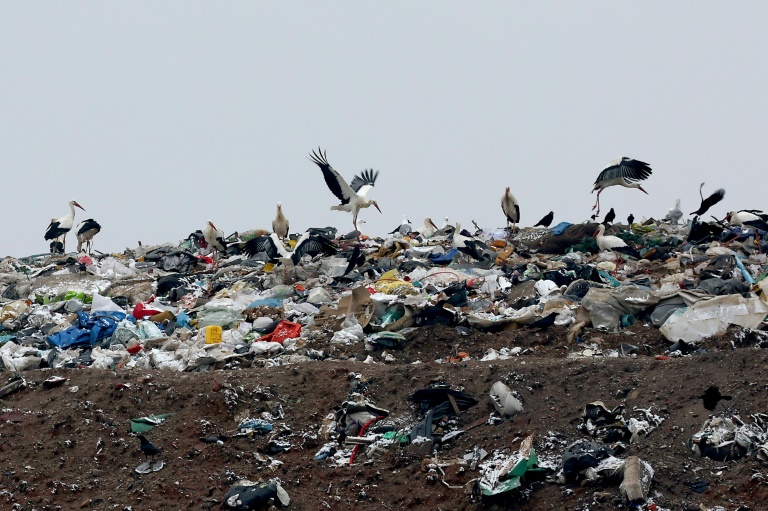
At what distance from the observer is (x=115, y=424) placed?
22.0 feet

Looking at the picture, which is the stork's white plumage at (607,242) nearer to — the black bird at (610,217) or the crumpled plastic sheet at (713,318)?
the black bird at (610,217)

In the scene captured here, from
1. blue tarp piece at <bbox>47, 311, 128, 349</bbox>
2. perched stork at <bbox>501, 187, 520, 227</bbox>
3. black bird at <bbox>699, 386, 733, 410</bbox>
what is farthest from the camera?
perched stork at <bbox>501, 187, 520, 227</bbox>

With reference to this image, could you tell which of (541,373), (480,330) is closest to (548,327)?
(480,330)

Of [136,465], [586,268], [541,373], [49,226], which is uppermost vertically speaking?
[49,226]

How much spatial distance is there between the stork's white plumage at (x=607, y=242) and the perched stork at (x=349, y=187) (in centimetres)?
394

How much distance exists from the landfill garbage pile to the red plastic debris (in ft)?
0.07

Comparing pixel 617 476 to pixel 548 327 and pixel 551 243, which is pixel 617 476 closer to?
pixel 548 327

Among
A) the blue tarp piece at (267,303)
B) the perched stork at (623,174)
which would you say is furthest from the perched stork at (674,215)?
the blue tarp piece at (267,303)

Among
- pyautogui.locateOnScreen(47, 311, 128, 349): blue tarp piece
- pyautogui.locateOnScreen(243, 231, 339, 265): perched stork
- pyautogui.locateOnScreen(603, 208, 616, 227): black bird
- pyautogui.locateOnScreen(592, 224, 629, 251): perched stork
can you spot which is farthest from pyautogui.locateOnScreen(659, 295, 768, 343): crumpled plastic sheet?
pyautogui.locateOnScreen(603, 208, 616, 227): black bird

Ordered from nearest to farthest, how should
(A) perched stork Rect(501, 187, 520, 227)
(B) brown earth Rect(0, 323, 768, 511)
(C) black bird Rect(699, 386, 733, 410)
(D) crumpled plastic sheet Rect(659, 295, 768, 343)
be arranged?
(B) brown earth Rect(0, 323, 768, 511), (C) black bird Rect(699, 386, 733, 410), (D) crumpled plastic sheet Rect(659, 295, 768, 343), (A) perched stork Rect(501, 187, 520, 227)

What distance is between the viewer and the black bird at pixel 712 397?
17.9 feet

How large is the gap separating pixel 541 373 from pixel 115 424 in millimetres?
3247

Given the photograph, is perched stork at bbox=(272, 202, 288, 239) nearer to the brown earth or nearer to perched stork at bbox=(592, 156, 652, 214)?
perched stork at bbox=(592, 156, 652, 214)

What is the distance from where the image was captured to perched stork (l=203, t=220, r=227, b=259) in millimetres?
13461
